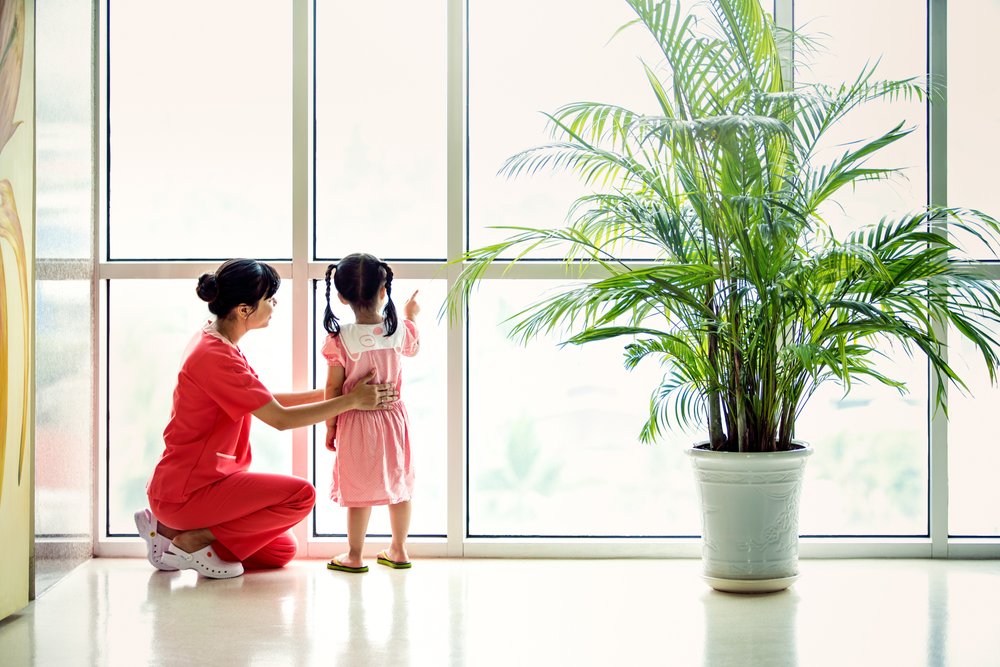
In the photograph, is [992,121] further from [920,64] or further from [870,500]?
[870,500]

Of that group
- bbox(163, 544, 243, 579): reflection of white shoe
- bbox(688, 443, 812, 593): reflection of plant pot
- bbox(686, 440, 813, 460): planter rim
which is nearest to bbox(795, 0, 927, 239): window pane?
bbox(686, 440, 813, 460): planter rim

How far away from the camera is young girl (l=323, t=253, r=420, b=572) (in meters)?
3.25

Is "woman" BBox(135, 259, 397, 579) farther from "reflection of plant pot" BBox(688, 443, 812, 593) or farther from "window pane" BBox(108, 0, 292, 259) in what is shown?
Result: "reflection of plant pot" BBox(688, 443, 812, 593)

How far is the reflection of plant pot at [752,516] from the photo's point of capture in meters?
2.94

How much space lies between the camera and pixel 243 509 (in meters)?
3.21

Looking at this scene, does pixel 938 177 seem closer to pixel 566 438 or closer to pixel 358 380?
pixel 566 438

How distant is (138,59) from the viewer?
351 centimetres

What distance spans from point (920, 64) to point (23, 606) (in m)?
3.32

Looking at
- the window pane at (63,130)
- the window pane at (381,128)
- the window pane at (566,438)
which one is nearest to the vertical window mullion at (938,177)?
the window pane at (566,438)

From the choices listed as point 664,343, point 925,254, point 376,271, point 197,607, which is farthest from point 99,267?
point 925,254

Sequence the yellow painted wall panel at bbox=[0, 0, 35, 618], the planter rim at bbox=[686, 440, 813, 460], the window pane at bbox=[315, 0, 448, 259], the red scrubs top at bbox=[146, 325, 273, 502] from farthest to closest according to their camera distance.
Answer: the window pane at bbox=[315, 0, 448, 259]
the red scrubs top at bbox=[146, 325, 273, 502]
the planter rim at bbox=[686, 440, 813, 460]
the yellow painted wall panel at bbox=[0, 0, 35, 618]

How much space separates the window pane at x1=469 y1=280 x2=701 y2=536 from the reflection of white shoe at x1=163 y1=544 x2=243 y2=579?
0.86m

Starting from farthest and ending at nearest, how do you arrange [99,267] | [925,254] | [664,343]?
[99,267], [664,343], [925,254]

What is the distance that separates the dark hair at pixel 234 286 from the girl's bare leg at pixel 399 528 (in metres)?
0.81
